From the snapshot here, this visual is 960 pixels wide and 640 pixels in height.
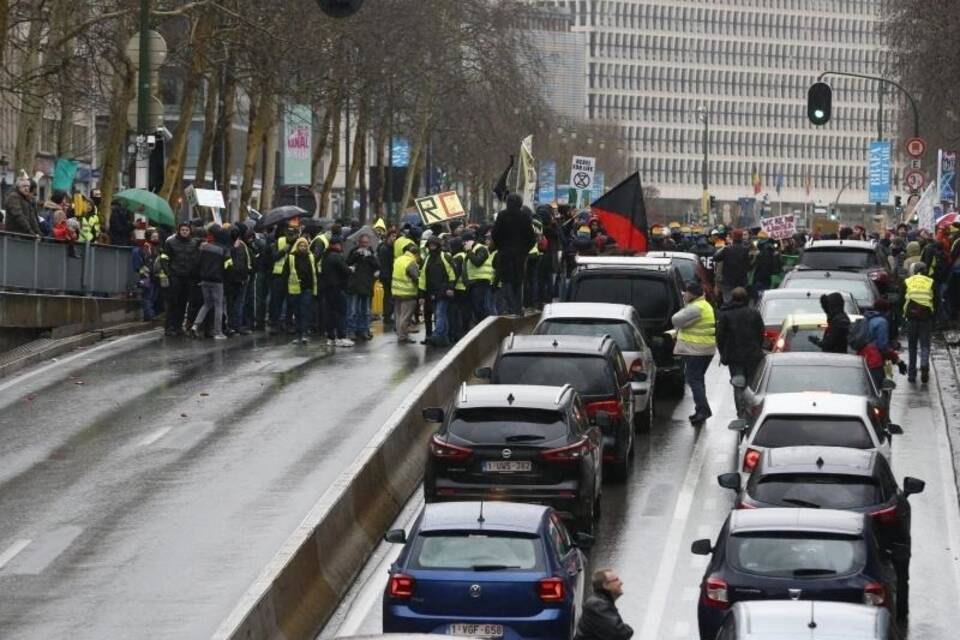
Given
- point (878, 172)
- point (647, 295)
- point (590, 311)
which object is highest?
point (878, 172)

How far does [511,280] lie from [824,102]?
26.4 feet

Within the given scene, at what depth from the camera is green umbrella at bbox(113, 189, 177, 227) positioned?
4138 centimetres

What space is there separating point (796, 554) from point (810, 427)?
4927 mm

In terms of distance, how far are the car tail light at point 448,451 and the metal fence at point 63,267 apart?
13512 mm

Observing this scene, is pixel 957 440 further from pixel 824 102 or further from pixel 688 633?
pixel 824 102

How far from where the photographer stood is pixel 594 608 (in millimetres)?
15547

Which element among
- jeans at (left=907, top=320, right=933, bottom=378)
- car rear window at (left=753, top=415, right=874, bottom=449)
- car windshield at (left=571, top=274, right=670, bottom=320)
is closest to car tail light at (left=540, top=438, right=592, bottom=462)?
car rear window at (left=753, top=415, right=874, bottom=449)

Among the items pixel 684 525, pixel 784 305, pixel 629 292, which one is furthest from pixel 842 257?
pixel 684 525

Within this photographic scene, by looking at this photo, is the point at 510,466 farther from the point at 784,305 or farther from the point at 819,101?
the point at 819,101

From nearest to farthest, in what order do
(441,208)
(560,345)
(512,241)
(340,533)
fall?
1. (340,533)
2. (560,345)
3. (512,241)
4. (441,208)

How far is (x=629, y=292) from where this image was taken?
107 ft

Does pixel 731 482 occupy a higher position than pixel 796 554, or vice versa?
pixel 731 482

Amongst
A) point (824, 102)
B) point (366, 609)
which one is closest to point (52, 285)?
point (824, 102)

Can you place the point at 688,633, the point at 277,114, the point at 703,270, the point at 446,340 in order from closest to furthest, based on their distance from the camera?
the point at 688,633
the point at 446,340
the point at 703,270
the point at 277,114
